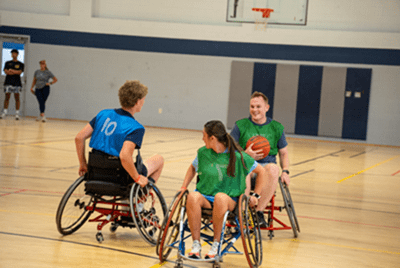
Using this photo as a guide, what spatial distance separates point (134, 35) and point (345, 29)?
575 centimetres

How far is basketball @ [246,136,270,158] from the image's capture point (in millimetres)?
3684

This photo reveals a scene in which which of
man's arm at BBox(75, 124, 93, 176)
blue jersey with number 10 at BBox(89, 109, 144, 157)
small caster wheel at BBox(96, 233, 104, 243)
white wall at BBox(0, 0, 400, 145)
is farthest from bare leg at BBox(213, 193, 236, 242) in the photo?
white wall at BBox(0, 0, 400, 145)

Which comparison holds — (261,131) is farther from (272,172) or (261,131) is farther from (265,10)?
(265,10)

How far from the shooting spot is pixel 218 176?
2.79m

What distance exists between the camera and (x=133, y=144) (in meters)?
2.98

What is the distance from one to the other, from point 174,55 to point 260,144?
10.9 m

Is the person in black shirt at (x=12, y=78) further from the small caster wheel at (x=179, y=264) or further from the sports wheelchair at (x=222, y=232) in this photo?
the small caster wheel at (x=179, y=264)

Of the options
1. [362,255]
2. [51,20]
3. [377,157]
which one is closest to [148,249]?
[362,255]

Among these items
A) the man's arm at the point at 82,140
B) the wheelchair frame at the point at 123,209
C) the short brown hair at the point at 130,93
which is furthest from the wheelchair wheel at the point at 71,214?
the short brown hair at the point at 130,93

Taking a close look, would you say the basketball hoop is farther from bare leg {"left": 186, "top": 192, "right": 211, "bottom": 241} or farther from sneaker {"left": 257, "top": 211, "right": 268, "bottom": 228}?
bare leg {"left": 186, "top": 192, "right": 211, "bottom": 241}

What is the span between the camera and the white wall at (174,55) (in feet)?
43.8

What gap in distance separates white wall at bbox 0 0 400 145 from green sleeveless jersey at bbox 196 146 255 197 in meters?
11.2

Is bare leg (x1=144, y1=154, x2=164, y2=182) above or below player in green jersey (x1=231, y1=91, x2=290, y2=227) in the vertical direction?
below

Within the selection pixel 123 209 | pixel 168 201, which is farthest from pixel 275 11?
pixel 123 209
